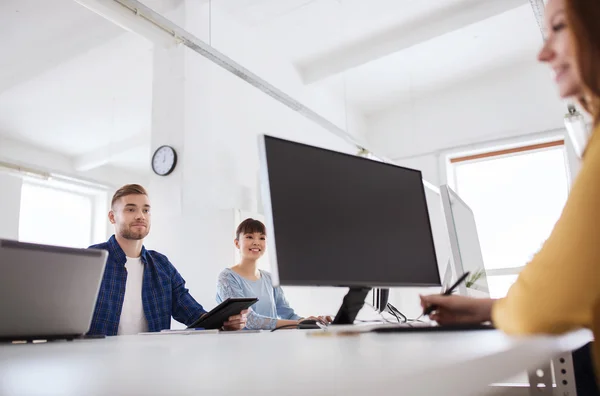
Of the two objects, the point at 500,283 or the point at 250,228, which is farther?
the point at 500,283

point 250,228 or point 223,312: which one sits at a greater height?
point 250,228

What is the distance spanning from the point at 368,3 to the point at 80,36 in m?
2.62

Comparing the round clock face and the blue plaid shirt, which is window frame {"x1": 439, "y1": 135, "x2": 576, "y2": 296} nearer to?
the round clock face

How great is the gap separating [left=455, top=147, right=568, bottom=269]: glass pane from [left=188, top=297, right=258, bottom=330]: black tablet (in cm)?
465

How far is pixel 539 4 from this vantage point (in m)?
4.07

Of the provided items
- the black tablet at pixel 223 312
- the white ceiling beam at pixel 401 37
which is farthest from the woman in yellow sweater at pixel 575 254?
the white ceiling beam at pixel 401 37

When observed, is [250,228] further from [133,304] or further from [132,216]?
[133,304]

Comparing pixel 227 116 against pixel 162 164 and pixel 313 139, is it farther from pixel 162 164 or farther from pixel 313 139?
pixel 313 139

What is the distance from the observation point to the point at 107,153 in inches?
297

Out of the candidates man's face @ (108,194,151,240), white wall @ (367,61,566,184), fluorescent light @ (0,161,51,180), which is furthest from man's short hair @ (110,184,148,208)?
white wall @ (367,61,566,184)

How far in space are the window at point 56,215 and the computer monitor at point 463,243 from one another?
20.0ft

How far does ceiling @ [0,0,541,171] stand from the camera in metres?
4.81

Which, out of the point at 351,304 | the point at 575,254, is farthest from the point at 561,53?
the point at 351,304

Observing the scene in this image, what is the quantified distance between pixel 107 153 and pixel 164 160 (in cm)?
374
